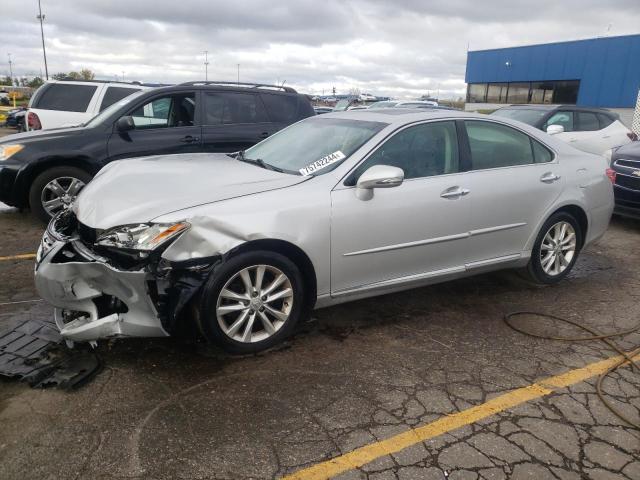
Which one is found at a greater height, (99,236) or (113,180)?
(113,180)

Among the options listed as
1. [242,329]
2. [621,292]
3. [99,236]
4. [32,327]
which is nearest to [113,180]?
[99,236]

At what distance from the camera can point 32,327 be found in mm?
3586

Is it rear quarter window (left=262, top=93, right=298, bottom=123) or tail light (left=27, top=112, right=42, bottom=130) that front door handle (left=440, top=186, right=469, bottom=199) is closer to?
rear quarter window (left=262, top=93, right=298, bottom=123)

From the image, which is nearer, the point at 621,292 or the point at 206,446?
the point at 206,446

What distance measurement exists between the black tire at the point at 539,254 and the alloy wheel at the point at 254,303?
2.51 m

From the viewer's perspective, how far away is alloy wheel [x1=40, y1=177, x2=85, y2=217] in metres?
6.24

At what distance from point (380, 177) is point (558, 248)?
7.72 ft

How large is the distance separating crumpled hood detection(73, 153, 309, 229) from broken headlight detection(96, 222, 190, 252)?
0.18 feet

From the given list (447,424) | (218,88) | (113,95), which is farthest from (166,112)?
(447,424)

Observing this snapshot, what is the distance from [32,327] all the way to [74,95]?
21.2 feet

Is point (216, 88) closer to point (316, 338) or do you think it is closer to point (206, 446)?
point (316, 338)

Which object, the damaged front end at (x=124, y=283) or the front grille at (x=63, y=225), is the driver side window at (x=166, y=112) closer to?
the front grille at (x=63, y=225)

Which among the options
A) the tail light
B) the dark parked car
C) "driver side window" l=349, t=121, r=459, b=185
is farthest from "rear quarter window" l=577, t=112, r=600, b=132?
the tail light

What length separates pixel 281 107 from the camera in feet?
24.6
